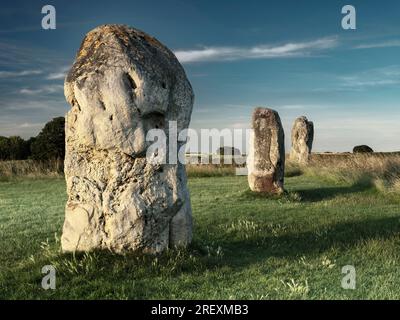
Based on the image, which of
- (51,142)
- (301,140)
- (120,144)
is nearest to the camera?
(120,144)

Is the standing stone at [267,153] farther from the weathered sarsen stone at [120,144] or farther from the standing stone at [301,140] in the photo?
the standing stone at [301,140]

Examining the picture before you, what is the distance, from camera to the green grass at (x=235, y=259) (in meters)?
6.65

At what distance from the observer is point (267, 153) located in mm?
18000

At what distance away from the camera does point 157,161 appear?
7875 mm

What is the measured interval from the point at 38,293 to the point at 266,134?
40.9ft

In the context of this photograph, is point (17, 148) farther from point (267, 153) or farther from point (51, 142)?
point (267, 153)

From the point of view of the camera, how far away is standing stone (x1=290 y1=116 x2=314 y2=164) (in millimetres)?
33688

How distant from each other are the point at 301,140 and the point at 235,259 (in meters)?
26.2

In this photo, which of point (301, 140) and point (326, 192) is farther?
point (301, 140)

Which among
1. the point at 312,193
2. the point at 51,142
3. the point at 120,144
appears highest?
the point at 51,142

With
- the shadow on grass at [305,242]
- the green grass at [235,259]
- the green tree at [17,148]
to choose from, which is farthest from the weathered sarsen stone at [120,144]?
the green tree at [17,148]

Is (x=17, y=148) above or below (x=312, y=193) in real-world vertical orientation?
above

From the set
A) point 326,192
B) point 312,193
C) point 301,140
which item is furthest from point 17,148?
point 326,192

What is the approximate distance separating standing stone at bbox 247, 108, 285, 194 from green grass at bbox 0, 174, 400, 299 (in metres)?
2.74
